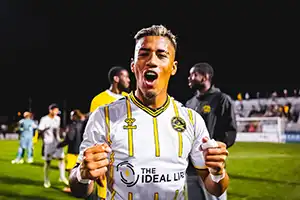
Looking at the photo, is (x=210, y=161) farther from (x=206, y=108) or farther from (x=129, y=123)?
(x=206, y=108)

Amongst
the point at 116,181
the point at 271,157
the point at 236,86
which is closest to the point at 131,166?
the point at 116,181

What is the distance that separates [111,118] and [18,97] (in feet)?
228

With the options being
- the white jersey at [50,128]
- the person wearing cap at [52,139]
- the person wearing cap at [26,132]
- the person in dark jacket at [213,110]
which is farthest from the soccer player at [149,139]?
the person wearing cap at [26,132]

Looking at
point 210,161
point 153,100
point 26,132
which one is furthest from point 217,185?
point 26,132

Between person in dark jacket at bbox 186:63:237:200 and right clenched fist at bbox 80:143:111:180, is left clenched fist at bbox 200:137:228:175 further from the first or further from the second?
person in dark jacket at bbox 186:63:237:200

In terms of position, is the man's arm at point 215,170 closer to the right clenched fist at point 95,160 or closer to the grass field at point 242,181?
the right clenched fist at point 95,160

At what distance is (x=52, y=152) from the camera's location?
36.8 feet

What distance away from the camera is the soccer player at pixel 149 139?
2.63m

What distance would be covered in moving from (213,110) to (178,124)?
10.4 feet

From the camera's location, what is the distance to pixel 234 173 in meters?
13.4

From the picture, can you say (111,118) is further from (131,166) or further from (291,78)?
(291,78)

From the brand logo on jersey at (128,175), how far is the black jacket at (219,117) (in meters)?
3.33

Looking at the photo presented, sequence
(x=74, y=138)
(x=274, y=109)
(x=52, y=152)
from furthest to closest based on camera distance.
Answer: (x=274, y=109) → (x=52, y=152) → (x=74, y=138)

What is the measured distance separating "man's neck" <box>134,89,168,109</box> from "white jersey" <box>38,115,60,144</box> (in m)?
9.06
